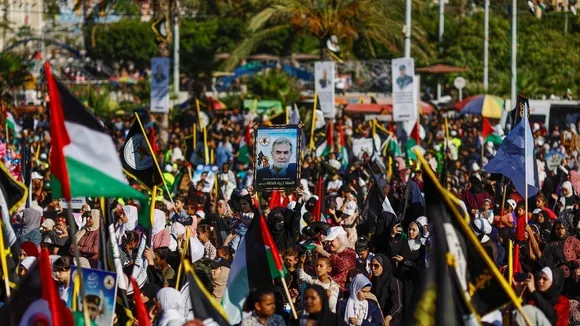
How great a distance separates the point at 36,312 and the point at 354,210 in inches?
335

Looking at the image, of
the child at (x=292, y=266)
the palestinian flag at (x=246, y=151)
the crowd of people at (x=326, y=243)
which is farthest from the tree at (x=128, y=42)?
the child at (x=292, y=266)

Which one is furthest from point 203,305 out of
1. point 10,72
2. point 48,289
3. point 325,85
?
point 10,72

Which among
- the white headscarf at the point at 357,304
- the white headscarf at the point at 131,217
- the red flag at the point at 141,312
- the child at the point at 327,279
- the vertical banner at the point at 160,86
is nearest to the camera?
the red flag at the point at 141,312

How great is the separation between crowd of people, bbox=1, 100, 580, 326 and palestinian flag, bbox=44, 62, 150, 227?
1.27 feet

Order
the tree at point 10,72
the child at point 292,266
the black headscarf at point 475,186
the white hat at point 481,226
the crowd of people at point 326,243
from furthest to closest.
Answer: the tree at point 10,72, the black headscarf at point 475,186, the white hat at point 481,226, the child at point 292,266, the crowd of people at point 326,243

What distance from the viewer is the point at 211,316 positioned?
8133 millimetres

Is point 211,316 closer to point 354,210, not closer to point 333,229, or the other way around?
point 333,229

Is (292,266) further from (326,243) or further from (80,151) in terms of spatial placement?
(80,151)

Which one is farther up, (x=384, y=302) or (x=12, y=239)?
(x=12, y=239)

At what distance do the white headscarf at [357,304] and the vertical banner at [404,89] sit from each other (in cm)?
1554

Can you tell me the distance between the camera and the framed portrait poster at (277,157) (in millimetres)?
15477

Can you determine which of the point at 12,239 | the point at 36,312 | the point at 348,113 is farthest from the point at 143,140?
the point at 348,113

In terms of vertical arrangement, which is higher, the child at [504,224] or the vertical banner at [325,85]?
the vertical banner at [325,85]

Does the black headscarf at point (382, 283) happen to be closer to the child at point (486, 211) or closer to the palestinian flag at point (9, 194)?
the palestinian flag at point (9, 194)
